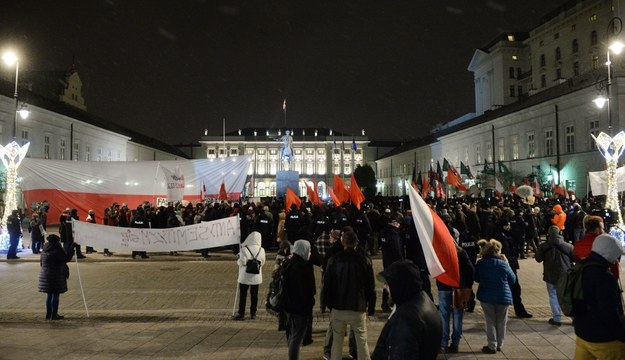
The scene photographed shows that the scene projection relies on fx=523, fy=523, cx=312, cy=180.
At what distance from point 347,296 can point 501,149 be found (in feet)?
168

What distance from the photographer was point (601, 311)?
421cm

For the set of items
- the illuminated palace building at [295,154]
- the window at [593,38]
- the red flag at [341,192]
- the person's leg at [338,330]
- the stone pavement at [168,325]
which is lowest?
the stone pavement at [168,325]

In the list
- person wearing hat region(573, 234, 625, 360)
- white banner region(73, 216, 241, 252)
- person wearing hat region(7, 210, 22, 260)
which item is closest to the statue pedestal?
person wearing hat region(7, 210, 22, 260)

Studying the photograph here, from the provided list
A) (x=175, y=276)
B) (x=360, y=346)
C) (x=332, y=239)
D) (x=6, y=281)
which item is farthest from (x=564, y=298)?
(x=6, y=281)

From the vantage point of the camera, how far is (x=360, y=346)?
19.5 ft

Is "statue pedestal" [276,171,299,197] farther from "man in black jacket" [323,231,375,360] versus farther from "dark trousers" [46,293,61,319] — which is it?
"man in black jacket" [323,231,375,360]

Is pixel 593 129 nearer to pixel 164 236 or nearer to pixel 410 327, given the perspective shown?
pixel 164 236

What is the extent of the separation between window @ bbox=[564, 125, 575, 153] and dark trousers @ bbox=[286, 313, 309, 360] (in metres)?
40.4

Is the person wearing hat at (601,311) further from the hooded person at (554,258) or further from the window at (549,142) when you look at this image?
the window at (549,142)

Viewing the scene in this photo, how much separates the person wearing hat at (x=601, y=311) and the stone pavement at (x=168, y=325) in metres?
2.62

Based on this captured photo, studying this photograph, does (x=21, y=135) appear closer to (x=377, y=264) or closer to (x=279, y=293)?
(x=377, y=264)

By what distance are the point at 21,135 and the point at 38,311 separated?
36.0 metres

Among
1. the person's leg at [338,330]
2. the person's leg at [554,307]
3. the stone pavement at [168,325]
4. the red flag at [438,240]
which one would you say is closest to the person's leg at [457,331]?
the stone pavement at [168,325]

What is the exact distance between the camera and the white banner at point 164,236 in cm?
1120
